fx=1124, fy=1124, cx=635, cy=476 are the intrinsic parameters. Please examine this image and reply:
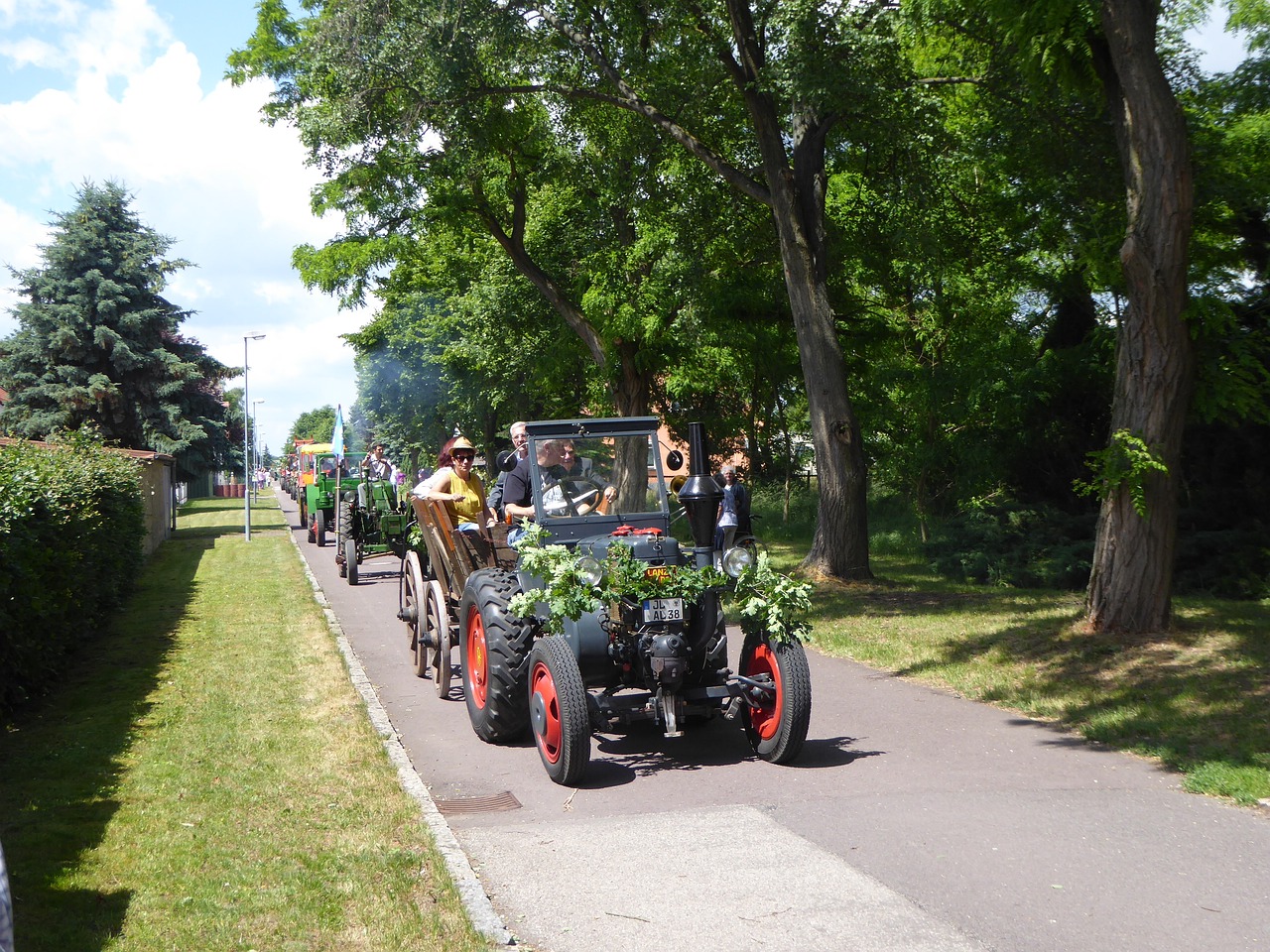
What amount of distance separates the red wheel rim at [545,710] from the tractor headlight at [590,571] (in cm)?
59

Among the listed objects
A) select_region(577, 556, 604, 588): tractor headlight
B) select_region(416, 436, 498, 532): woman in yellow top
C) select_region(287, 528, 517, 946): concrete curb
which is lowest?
select_region(287, 528, 517, 946): concrete curb

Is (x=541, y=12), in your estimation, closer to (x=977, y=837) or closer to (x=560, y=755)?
(x=560, y=755)

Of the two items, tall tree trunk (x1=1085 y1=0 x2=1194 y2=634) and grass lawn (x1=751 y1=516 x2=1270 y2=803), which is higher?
tall tree trunk (x1=1085 y1=0 x2=1194 y2=634)

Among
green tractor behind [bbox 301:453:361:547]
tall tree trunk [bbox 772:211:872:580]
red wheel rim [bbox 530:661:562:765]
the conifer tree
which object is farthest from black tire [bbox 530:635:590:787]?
the conifer tree

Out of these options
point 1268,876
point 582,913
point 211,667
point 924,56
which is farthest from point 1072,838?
point 924,56

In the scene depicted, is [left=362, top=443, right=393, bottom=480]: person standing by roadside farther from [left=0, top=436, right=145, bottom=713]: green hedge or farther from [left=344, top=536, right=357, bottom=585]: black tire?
[left=0, top=436, right=145, bottom=713]: green hedge

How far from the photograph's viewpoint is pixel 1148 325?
32.6 feet

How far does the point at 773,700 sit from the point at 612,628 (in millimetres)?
1087

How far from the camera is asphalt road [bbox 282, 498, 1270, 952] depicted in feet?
14.9

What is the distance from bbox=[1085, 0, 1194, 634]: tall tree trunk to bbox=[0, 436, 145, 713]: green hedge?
8947 millimetres

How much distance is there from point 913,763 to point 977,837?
4.91ft

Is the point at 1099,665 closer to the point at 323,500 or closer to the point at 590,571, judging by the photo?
the point at 590,571

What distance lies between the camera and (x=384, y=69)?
16.2m

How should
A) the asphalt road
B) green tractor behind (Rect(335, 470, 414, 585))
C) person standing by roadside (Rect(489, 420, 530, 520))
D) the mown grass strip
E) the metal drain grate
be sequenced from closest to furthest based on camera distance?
the asphalt road → the metal drain grate → the mown grass strip → person standing by roadside (Rect(489, 420, 530, 520)) → green tractor behind (Rect(335, 470, 414, 585))
